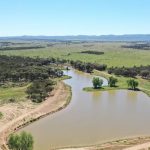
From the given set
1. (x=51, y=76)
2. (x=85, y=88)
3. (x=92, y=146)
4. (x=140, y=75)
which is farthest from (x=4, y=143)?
(x=140, y=75)

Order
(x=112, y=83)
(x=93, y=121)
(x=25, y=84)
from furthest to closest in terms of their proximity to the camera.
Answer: (x=25, y=84) → (x=112, y=83) → (x=93, y=121)

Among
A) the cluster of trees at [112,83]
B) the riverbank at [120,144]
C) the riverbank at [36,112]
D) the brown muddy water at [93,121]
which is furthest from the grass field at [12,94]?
the riverbank at [120,144]

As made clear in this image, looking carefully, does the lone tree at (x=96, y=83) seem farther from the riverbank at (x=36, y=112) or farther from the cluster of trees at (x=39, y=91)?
the cluster of trees at (x=39, y=91)

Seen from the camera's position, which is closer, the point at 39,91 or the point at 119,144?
the point at 119,144

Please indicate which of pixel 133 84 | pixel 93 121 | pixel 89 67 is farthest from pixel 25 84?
pixel 93 121

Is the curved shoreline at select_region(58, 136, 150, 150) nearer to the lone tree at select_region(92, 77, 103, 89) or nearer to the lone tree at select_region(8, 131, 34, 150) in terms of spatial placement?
the lone tree at select_region(8, 131, 34, 150)

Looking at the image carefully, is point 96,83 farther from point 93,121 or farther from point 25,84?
point 93,121
